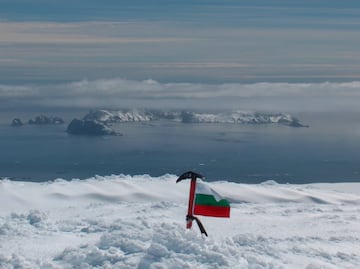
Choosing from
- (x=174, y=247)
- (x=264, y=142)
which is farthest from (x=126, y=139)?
(x=174, y=247)

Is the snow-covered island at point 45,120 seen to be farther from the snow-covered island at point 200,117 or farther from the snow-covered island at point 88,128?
the snow-covered island at point 88,128

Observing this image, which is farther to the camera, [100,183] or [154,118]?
[154,118]

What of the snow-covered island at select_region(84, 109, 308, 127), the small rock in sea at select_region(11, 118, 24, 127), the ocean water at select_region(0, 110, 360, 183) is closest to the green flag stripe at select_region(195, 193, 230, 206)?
the ocean water at select_region(0, 110, 360, 183)

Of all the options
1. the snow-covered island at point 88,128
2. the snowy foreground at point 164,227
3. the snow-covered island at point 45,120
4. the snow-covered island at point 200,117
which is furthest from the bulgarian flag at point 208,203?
the snow-covered island at point 200,117

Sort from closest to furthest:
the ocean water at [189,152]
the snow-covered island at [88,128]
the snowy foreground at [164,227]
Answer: the snowy foreground at [164,227] → the ocean water at [189,152] → the snow-covered island at [88,128]

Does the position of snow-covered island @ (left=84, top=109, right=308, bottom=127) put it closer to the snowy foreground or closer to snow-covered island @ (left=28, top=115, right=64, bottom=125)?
snow-covered island @ (left=28, top=115, right=64, bottom=125)

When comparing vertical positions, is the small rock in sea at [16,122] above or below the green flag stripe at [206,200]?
below

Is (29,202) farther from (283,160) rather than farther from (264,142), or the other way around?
(264,142)
